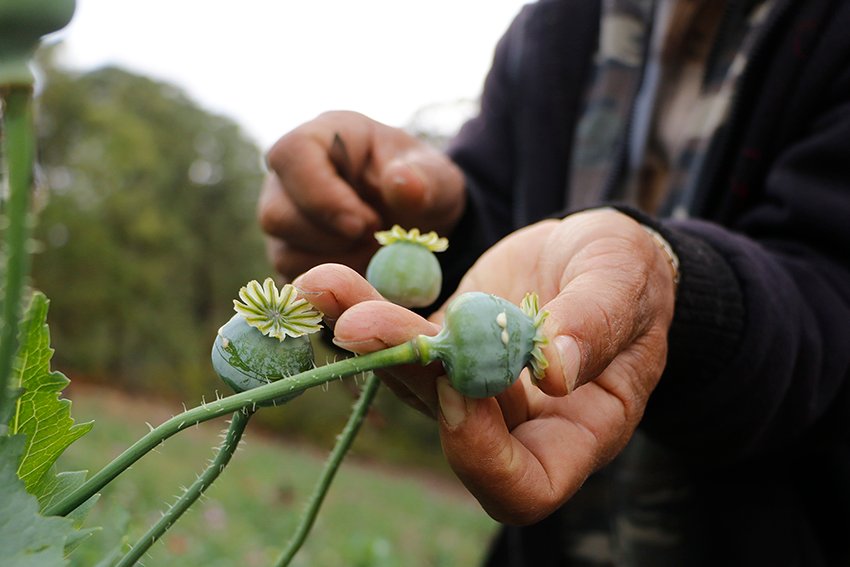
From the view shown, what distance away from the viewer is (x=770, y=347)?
3.51ft

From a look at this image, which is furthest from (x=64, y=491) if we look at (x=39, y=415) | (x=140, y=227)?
(x=140, y=227)

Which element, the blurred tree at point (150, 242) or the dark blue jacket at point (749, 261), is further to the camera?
the blurred tree at point (150, 242)

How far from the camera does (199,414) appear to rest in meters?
0.44

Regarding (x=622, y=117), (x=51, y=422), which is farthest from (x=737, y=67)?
(x=51, y=422)

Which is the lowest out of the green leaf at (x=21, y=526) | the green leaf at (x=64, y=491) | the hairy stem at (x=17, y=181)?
the green leaf at (x=64, y=491)

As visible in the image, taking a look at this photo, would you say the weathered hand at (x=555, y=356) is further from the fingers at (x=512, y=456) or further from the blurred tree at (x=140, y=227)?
the blurred tree at (x=140, y=227)

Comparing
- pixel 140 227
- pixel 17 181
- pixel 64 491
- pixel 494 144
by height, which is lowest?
pixel 140 227

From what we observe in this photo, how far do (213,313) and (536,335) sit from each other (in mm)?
21434

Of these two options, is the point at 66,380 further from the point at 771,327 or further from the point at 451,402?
the point at 771,327

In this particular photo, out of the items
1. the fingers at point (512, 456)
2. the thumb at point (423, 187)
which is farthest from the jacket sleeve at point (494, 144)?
the fingers at point (512, 456)

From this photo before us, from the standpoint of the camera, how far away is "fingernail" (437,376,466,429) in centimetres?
59

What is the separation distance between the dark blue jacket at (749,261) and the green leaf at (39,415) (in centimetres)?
77

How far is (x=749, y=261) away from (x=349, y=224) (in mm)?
621

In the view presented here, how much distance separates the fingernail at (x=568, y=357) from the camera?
57 cm
